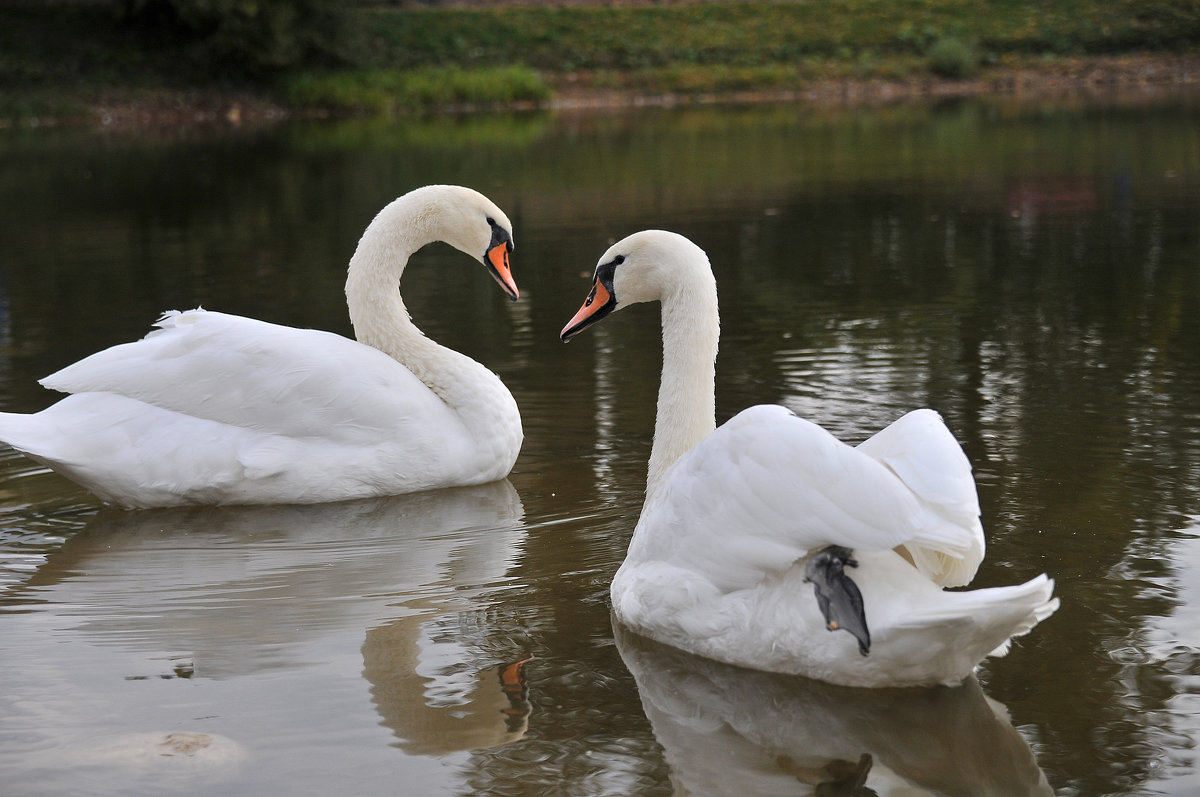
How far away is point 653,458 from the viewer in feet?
16.5

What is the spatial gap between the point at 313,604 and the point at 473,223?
7.51 ft

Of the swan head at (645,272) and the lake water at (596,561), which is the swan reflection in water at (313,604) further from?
the swan head at (645,272)

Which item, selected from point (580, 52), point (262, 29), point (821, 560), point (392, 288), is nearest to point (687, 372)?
point (821, 560)

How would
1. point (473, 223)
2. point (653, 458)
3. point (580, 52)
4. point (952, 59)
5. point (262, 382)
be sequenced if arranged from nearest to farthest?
point (653, 458), point (262, 382), point (473, 223), point (952, 59), point (580, 52)

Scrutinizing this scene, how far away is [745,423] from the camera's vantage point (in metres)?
4.04

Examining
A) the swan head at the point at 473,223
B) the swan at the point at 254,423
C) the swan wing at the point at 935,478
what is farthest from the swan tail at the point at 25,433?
the swan wing at the point at 935,478

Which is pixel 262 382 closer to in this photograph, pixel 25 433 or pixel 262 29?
pixel 25 433

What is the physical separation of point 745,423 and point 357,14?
138ft

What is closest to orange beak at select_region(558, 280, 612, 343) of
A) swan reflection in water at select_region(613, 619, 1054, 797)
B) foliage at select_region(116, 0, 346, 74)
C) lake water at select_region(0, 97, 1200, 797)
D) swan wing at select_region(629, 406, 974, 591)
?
lake water at select_region(0, 97, 1200, 797)

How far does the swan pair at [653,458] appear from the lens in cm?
368

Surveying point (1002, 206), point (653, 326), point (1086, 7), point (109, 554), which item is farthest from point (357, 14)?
point (109, 554)

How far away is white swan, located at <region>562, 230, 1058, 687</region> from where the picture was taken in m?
3.59

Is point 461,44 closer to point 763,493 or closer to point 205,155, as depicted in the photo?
point 205,155

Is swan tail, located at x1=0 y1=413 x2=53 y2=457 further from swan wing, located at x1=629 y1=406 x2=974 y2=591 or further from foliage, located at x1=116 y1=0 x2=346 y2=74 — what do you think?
foliage, located at x1=116 y1=0 x2=346 y2=74
